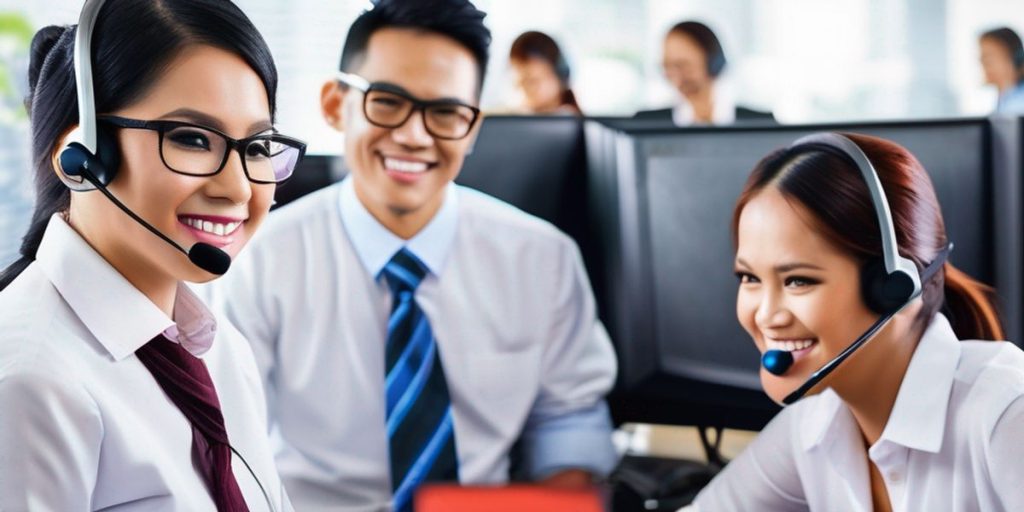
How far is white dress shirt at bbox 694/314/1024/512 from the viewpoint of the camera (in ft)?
2.40

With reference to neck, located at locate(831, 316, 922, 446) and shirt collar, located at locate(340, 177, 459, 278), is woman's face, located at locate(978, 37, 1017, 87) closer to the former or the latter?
shirt collar, located at locate(340, 177, 459, 278)

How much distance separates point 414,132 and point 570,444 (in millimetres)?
367

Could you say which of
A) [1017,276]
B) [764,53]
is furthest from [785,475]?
[764,53]

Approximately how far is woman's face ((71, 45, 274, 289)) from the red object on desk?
0.69 feet

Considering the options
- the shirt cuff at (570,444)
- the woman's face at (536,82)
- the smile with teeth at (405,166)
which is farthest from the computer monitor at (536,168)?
the woman's face at (536,82)

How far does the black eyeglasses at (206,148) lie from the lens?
2.02 feet

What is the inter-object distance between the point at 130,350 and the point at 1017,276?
0.75m

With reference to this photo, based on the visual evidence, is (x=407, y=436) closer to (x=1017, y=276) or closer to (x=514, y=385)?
(x=514, y=385)

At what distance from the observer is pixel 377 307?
3.54 feet

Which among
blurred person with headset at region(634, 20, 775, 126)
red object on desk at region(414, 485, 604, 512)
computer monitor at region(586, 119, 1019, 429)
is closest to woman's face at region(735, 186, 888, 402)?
computer monitor at region(586, 119, 1019, 429)

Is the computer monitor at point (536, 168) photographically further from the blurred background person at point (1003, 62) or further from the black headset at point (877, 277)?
the blurred background person at point (1003, 62)

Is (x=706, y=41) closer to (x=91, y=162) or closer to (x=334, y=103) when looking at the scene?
(x=334, y=103)

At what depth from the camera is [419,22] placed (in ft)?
3.53

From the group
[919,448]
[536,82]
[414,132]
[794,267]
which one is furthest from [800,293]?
[536,82]
